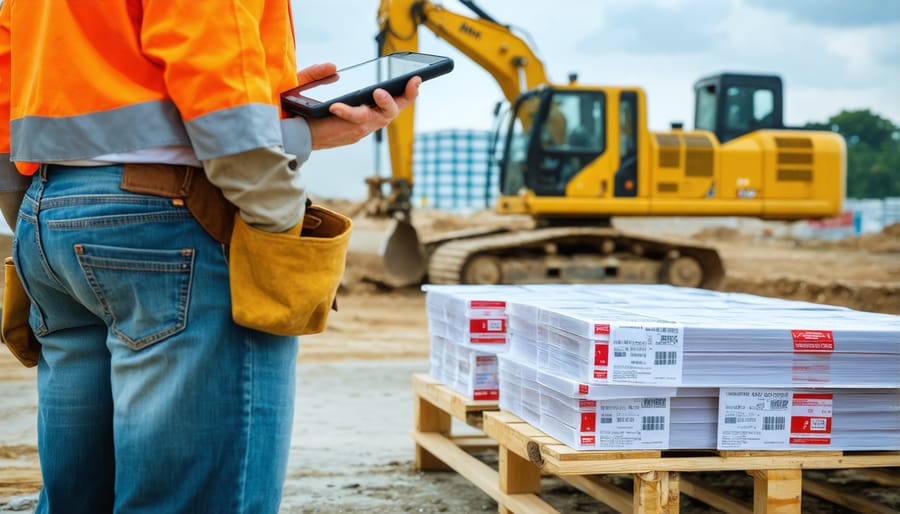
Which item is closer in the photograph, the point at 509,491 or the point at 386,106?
the point at 386,106

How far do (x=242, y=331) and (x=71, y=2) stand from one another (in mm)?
670

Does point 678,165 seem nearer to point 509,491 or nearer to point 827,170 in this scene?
point 827,170

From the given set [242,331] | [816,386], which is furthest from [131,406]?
[816,386]

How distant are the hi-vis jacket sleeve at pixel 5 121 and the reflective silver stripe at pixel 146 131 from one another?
28 cm

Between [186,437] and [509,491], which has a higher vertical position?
[186,437]

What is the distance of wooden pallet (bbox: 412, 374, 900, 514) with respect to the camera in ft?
10.1

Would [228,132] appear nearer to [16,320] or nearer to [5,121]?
[5,121]

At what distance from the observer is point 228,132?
1752 mm

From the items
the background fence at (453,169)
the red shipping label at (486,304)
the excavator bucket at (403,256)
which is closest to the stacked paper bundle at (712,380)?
the red shipping label at (486,304)

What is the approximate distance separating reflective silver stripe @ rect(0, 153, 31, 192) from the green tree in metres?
55.2

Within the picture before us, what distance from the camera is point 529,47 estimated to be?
14.0 metres

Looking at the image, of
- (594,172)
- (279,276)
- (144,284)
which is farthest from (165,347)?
(594,172)

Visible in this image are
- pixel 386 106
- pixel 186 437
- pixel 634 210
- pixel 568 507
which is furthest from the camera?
pixel 634 210

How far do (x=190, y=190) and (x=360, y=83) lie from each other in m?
0.45
